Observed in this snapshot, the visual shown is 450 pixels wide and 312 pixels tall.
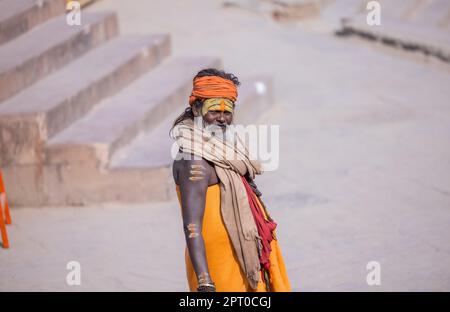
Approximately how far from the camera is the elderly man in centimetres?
414

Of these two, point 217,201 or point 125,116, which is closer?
point 217,201

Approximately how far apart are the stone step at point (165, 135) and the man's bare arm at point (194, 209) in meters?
3.28

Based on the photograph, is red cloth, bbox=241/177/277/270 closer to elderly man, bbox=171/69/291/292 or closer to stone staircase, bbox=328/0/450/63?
elderly man, bbox=171/69/291/292

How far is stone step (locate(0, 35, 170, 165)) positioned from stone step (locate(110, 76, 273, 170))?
607mm

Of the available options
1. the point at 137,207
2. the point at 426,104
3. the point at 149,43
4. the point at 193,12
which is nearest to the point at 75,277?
the point at 137,207

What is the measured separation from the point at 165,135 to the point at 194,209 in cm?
465

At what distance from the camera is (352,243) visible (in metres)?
6.92

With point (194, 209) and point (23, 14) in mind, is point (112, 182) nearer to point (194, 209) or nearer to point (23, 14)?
point (23, 14)

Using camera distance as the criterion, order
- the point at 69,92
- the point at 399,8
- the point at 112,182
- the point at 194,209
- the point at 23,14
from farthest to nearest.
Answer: the point at 399,8 < the point at 23,14 < the point at 69,92 < the point at 112,182 < the point at 194,209

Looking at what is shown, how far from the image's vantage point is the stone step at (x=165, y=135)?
26.1ft

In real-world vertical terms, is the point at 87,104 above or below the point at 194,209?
above

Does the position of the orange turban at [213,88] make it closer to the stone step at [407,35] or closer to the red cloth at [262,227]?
the red cloth at [262,227]

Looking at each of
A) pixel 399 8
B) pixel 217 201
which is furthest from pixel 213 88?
pixel 399 8

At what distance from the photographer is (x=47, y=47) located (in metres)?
→ 9.31
